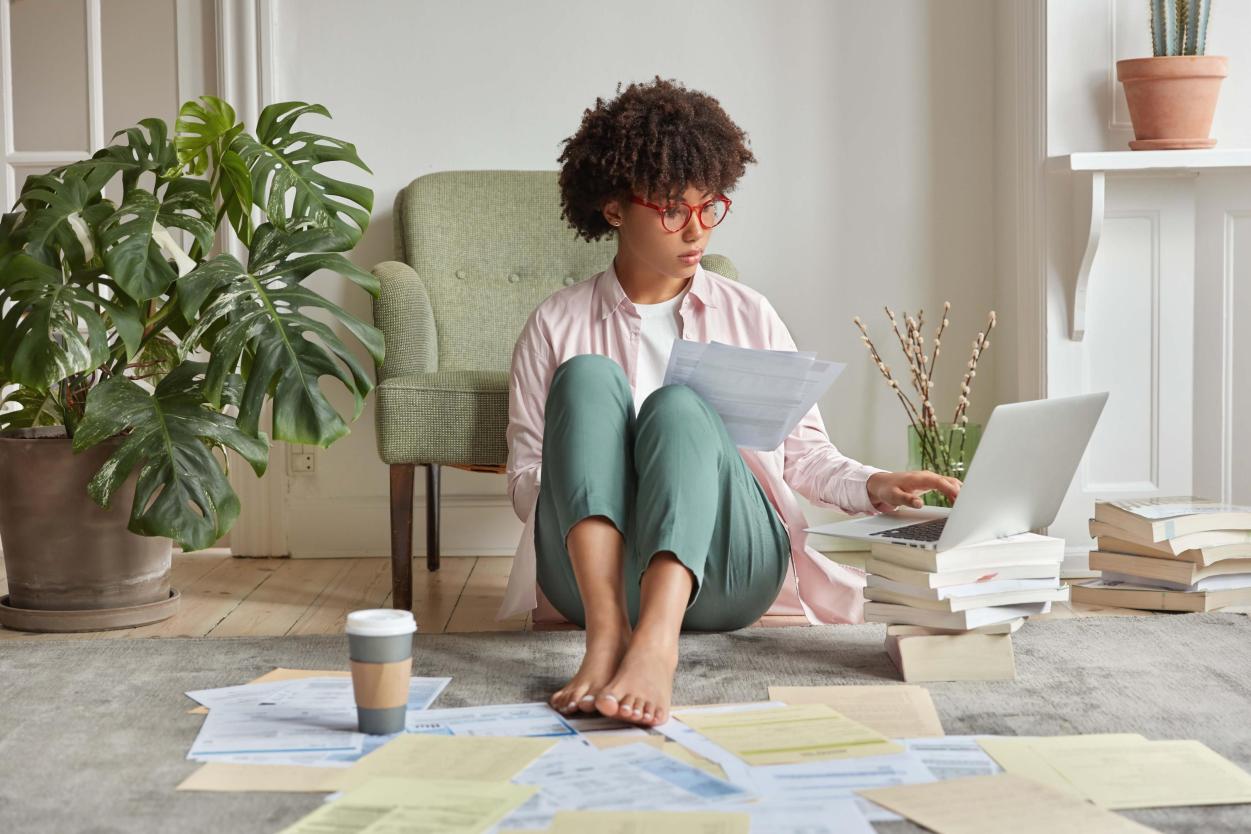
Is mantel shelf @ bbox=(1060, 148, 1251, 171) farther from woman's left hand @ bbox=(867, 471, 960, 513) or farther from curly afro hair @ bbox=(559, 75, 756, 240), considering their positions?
woman's left hand @ bbox=(867, 471, 960, 513)

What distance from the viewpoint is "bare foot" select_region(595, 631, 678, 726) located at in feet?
4.60

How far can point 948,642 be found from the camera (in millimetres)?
1651

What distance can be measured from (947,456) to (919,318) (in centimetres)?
40

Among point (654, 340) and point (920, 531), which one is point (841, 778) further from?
point (654, 340)

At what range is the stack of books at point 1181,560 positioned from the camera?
2.13 meters

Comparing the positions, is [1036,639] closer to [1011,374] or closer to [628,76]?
[1011,374]

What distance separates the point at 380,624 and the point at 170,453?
0.92m

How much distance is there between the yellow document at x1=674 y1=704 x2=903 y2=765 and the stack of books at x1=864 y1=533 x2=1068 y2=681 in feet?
0.70

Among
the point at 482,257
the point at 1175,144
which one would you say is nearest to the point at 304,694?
the point at 482,257

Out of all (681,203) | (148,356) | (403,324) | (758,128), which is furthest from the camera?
(758,128)

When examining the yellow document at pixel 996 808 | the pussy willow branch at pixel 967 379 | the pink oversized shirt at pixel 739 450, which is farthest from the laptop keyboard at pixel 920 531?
the pussy willow branch at pixel 967 379

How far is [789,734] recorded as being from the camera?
55.3 inches

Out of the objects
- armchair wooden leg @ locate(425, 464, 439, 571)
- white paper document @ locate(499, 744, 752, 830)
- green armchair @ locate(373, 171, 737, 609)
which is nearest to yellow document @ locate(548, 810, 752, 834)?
white paper document @ locate(499, 744, 752, 830)

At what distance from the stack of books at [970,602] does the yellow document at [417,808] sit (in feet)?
2.01
